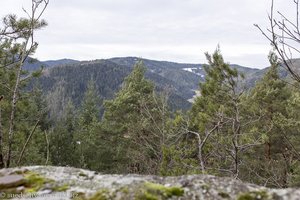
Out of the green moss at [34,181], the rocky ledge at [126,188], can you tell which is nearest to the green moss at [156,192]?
the rocky ledge at [126,188]

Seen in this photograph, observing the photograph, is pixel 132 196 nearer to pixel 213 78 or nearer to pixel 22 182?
pixel 22 182

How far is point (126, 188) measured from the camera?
2.13 meters

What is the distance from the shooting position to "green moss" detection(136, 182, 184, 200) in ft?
6.73

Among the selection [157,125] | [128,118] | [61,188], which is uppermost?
[61,188]

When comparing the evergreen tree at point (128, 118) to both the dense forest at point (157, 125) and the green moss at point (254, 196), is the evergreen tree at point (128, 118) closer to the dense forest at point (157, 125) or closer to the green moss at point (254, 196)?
the dense forest at point (157, 125)

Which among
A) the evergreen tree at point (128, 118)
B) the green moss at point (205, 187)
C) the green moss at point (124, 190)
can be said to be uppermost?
the green moss at point (205, 187)

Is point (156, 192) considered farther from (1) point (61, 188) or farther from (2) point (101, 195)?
(1) point (61, 188)

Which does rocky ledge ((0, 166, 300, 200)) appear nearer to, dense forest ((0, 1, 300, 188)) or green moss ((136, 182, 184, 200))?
green moss ((136, 182, 184, 200))

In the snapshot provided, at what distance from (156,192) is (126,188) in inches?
7.1

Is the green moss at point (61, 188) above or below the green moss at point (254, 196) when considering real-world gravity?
below

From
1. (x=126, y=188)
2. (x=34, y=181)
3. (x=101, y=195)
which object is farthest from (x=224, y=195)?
(x=34, y=181)

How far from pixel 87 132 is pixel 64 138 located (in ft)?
5.77

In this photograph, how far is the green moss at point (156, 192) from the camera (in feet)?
6.73

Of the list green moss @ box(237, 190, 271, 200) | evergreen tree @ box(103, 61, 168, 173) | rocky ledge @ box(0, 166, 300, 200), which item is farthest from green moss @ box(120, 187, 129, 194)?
evergreen tree @ box(103, 61, 168, 173)
